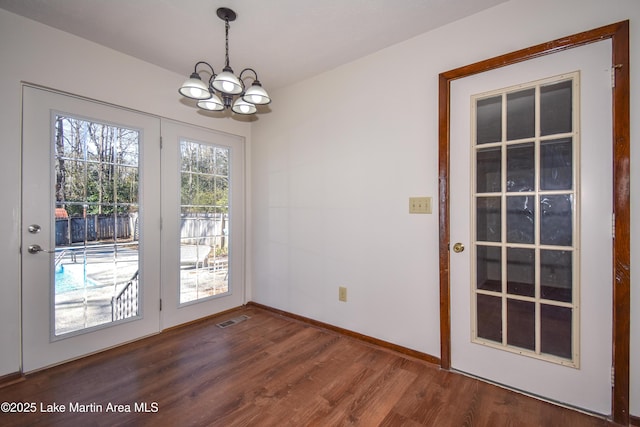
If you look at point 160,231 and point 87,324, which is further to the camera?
point 160,231

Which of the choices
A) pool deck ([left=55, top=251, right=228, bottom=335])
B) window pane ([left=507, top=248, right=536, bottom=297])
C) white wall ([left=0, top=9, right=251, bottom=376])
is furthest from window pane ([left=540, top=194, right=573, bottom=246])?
white wall ([left=0, top=9, right=251, bottom=376])

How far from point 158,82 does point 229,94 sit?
1.38m

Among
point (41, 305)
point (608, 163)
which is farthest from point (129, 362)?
point (608, 163)

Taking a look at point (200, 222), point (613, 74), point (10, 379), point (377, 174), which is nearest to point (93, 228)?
point (200, 222)

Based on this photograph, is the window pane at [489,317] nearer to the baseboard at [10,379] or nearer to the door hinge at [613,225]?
the door hinge at [613,225]

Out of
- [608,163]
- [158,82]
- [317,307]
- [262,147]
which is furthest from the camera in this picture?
[262,147]

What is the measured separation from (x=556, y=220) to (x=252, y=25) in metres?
2.48

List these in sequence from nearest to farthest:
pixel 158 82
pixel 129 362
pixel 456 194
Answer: pixel 456 194, pixel 129 362, pixel 158 82

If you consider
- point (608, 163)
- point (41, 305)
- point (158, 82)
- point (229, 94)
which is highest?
point (158, 82)

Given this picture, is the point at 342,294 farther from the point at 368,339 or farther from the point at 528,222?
the point at 528,222

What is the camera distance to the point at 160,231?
278cm

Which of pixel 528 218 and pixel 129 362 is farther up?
pixel 528 218

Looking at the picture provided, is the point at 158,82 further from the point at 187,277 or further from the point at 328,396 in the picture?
the point at 328,396

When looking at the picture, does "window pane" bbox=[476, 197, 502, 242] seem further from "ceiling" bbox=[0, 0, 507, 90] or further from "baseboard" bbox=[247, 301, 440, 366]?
"ceiling" bbox=[0, 0, 507, 90]
